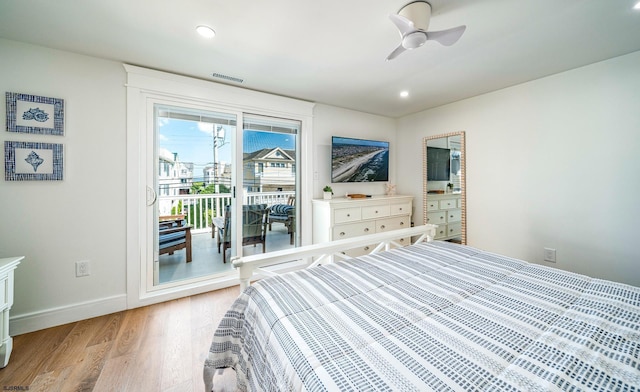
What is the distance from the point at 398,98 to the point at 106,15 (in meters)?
3.01

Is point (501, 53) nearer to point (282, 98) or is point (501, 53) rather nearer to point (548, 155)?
point (548, 155)

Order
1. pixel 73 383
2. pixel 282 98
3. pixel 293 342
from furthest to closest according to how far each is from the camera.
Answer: pixel 282 98 → pixel 73 383 → pixel 293 342

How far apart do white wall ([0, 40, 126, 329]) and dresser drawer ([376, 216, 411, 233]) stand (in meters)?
3.03

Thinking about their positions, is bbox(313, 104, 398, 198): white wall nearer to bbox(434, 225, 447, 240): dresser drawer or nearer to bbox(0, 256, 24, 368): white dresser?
bbox(434, 225, 447, 240): dresser drawer

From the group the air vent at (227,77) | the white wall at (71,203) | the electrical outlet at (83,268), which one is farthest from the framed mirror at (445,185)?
the electrical outlet at (83,268)

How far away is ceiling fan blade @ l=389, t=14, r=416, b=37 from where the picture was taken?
55.2 inches

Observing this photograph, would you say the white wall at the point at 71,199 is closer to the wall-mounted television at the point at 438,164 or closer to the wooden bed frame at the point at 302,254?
the wooden bed frame at the point at 302,254

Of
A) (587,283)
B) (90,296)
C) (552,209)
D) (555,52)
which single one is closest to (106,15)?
(90,296)

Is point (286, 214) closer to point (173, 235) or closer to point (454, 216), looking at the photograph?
point (173, 235)

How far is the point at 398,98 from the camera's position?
319 cm

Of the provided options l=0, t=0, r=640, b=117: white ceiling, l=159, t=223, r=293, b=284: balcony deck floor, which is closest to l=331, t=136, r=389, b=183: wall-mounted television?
l=0, t=0, r=640, b=117: white ceiling

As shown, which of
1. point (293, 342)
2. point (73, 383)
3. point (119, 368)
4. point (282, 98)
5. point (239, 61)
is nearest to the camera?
point (293, 342)

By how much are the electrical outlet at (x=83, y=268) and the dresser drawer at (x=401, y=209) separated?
3.56 meters

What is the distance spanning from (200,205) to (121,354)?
1.54m
